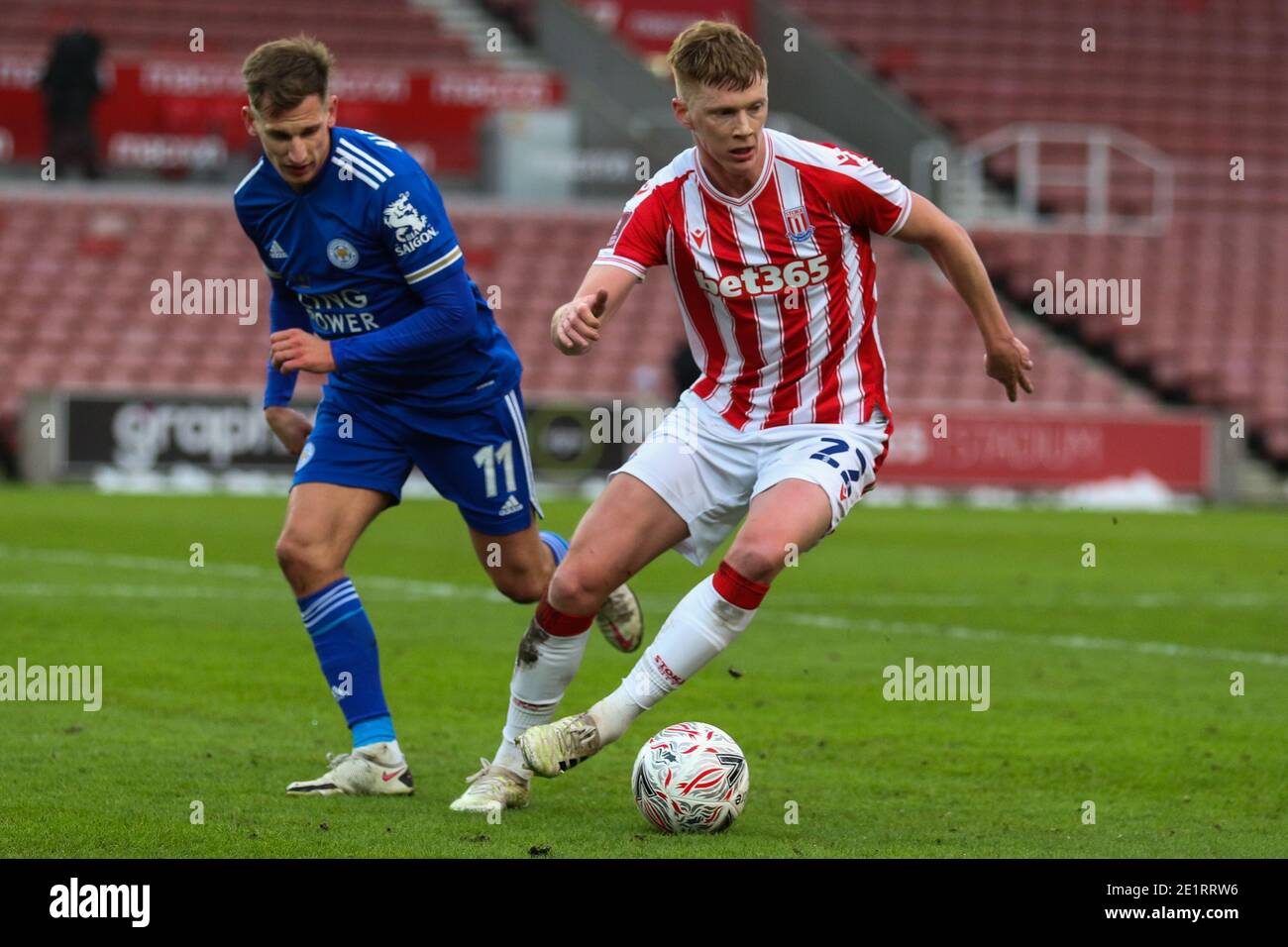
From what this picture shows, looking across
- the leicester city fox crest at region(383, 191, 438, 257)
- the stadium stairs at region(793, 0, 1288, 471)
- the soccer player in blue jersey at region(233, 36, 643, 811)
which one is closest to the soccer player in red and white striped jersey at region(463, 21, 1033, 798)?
the soccer player in blue jersey at region(233, 36, 643, 811)

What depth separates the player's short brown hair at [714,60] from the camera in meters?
5.60

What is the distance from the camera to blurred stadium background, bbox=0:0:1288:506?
23.0 meters

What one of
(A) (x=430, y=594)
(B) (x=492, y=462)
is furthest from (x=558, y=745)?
(A) (x=430, y=594)

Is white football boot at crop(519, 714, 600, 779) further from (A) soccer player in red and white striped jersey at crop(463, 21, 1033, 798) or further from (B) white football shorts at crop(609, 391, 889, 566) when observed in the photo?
(B) white football shorts at crop(609, 391, 889, 566)

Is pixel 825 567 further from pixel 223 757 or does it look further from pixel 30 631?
pixel 223 757

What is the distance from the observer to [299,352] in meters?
5.98

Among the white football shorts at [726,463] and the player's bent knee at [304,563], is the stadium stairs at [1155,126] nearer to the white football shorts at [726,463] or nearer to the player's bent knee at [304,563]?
the white football shorts at [726,463]

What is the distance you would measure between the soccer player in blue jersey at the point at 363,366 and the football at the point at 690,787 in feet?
1.54

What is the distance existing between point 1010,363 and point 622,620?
5.79 feet

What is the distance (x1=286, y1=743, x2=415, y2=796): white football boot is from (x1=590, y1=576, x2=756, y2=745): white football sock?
72 centimetres

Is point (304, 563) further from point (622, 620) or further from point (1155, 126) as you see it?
point (1155, 126)

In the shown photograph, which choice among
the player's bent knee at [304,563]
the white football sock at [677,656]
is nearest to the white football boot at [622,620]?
the player's bent knee at [304,563]
